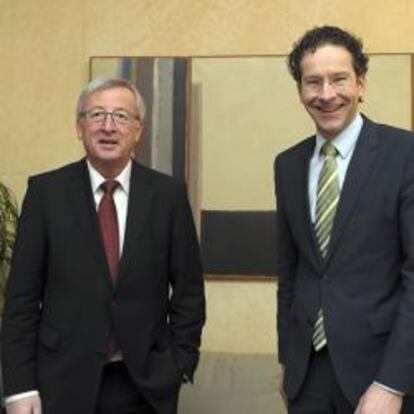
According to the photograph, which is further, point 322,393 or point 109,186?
point 109,186

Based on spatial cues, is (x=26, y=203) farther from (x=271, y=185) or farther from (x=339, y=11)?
(x=339, y=11)

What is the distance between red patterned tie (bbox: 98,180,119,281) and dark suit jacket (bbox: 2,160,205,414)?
0.03m

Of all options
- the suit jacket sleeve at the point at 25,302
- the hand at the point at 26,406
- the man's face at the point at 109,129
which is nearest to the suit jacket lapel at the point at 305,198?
the man's face at the point at 109,129

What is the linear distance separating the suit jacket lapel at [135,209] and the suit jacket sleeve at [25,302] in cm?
24

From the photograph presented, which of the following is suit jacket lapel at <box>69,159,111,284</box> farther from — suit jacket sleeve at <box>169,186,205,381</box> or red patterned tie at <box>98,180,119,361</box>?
suit jacket sleeve at <box>169,186,205,381</box>

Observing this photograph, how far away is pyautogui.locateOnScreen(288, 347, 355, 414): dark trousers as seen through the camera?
1.74 m

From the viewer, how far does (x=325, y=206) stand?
1768mm

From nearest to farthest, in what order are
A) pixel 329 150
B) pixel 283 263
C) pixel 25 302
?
1. pixel 329 150
2. pixel 25 302
3. pixel 283 263

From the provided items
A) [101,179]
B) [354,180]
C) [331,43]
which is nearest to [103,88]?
[101,179]

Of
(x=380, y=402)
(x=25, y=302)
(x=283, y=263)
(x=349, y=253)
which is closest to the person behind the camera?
(x=380, y=402)

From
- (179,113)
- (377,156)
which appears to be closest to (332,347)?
(377,156)

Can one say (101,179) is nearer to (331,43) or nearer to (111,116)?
(111,116)

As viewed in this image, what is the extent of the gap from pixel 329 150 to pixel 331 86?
0.18 metres

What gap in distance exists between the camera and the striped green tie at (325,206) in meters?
1.75
